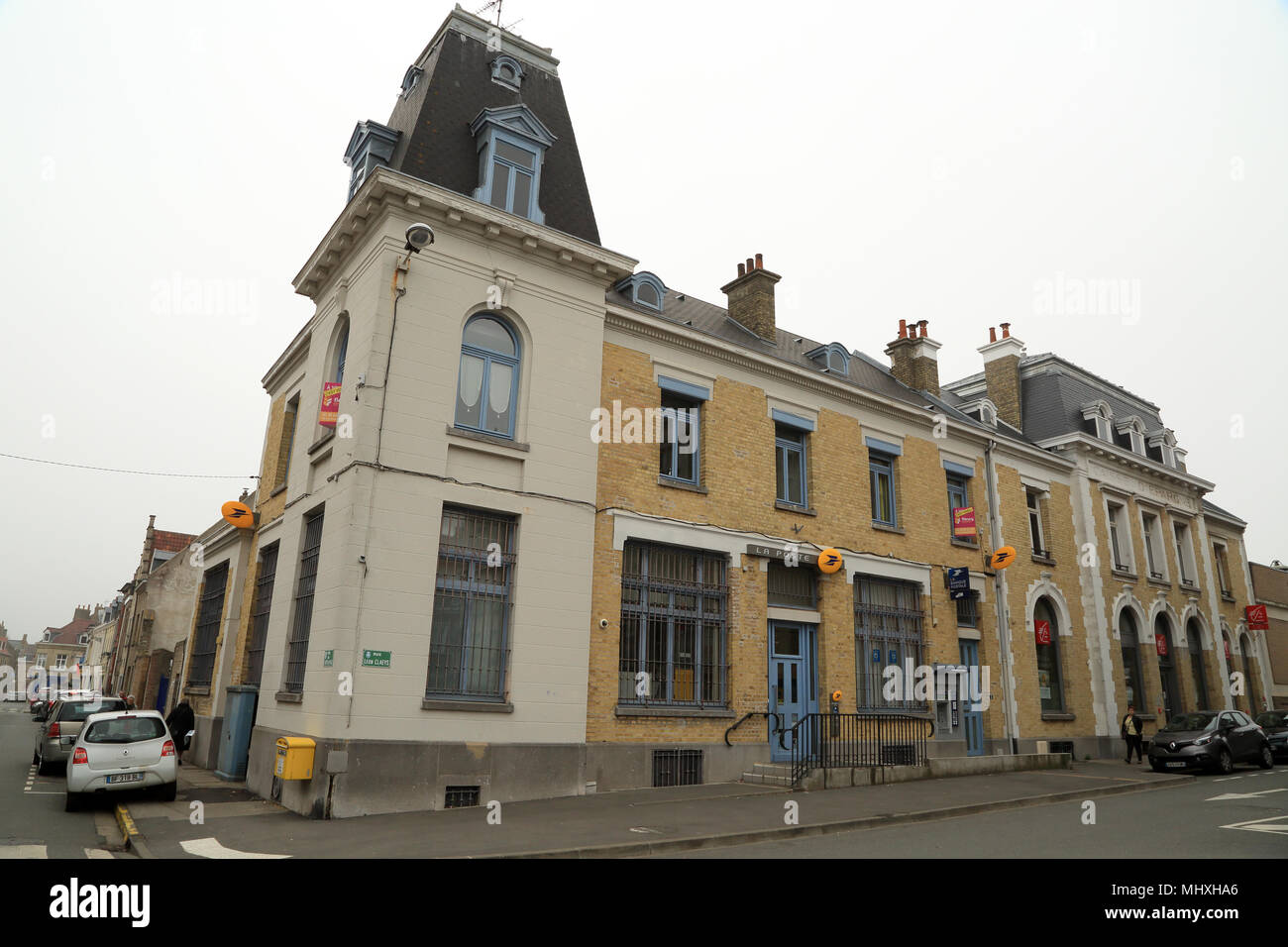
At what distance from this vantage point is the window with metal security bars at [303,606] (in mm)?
13250

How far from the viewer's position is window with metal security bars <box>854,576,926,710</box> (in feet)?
58.6

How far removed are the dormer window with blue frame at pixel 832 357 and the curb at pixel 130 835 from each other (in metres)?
16.0

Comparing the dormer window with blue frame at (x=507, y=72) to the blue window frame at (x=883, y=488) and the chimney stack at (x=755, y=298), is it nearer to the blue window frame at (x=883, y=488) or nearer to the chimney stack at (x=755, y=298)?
the chimney stack at (x=755, y=298)

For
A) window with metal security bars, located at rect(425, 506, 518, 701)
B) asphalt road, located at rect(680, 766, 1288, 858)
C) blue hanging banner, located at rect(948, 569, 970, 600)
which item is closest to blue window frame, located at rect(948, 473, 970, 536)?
blue hanging banner, located at rect(948, 569, 970, 600)

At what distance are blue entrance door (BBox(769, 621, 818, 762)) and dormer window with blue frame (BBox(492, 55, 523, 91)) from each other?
12210mm

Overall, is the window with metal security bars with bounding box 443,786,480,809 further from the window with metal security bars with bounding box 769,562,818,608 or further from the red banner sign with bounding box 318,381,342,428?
the window with metal security bars with bounding box 769,562,818,608

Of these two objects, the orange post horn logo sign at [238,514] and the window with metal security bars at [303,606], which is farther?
the orange post horn logo sign at [238,514]

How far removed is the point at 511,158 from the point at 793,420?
8082 mm

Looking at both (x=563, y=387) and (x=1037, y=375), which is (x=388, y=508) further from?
(x=1037, y=375)

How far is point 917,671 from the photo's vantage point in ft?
61.4

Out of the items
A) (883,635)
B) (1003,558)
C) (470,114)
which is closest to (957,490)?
(1003,558)

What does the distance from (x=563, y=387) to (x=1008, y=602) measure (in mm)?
14210

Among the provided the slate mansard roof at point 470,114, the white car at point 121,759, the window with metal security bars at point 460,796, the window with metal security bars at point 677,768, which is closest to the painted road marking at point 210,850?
the window with metal security bars at point 460,796
